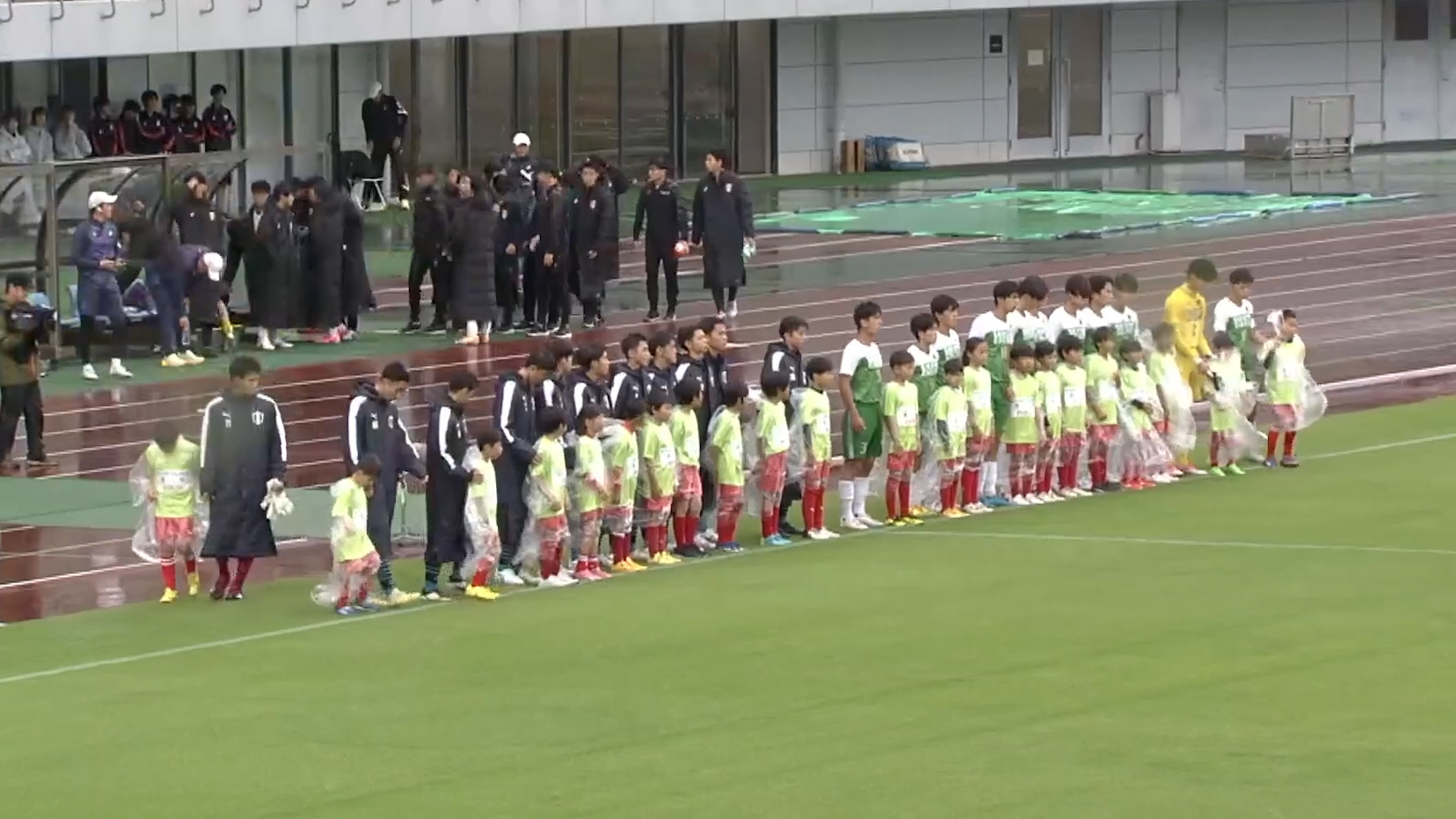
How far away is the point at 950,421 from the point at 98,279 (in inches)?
452

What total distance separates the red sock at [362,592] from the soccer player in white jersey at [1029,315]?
19.6ft

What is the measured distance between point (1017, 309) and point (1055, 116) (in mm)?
33530

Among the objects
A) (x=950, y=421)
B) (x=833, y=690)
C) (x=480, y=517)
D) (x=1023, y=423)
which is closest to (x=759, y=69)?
(x=1023, y=423)

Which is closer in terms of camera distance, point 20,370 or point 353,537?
point 353,537

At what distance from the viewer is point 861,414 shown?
19.8 meters

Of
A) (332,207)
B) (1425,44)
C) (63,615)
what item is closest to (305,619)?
(63,615)

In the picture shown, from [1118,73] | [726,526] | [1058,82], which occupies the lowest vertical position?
[726,526]

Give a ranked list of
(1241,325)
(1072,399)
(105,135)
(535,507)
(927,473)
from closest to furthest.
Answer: (535,507)
(927,473)
(1072,399)
(1241,325)
(105,135)

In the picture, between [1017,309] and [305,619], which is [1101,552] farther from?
[305,619]

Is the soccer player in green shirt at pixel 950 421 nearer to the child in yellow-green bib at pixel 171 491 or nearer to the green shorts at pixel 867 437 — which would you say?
the green shorts at pixel 867 437

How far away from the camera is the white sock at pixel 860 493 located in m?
19.9

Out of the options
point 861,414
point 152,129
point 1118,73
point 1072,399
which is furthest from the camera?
point 1118,73

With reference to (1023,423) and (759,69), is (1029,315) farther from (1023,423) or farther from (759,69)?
(759,69)

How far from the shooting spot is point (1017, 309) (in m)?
21.1
